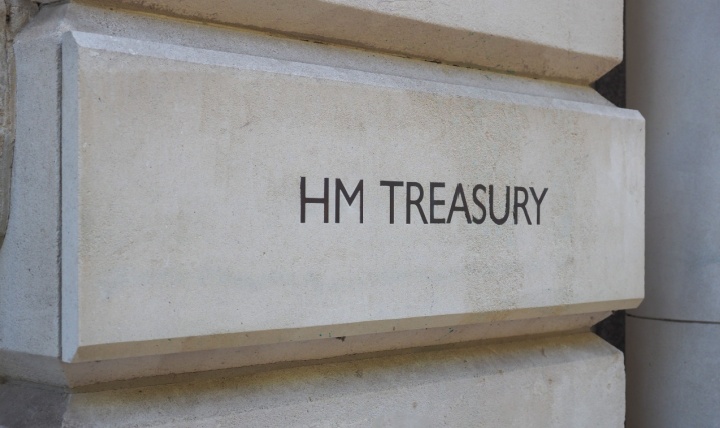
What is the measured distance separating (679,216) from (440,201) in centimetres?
157

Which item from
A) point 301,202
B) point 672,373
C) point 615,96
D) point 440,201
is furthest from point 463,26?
point 672,373

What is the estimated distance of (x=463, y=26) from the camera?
11.3ft

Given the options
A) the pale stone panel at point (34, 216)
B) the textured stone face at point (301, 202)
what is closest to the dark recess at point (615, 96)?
the textured stone face at point (301, 202)

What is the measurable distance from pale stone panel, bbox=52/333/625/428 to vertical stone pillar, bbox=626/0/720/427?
30 cm

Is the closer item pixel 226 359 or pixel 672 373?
pixel 226 359

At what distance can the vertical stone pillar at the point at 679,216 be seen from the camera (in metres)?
4.17

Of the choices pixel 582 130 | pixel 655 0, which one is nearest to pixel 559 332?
pixel 582 130

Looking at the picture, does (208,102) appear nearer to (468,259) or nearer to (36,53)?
(36,53)

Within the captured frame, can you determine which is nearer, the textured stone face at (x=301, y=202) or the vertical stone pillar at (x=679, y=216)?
the textured stone face at (x=301, y=202)

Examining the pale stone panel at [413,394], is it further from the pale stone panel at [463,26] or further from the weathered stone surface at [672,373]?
the pale stone panel at [463,26]

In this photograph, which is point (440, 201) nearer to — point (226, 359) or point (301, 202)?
point (301, 202)

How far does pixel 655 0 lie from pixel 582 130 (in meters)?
0.97

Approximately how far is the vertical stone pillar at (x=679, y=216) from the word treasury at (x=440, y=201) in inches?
37.6

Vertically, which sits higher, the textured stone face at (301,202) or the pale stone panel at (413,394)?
the textured stone face at (301,202)
